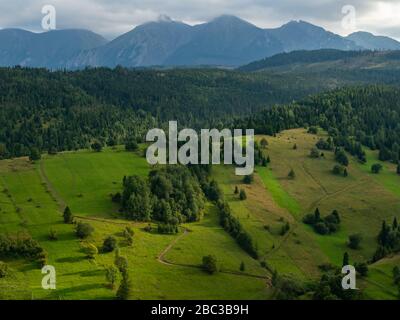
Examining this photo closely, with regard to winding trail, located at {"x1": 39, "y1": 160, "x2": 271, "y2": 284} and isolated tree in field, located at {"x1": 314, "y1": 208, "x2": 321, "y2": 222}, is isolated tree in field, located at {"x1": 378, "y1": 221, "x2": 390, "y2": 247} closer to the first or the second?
isolated tree in field, located at {"x1": 314, "y1": 208, "x2": 321, "y2": 222}

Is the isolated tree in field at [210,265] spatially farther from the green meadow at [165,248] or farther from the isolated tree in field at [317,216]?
the isolated tree in field at [317,216]

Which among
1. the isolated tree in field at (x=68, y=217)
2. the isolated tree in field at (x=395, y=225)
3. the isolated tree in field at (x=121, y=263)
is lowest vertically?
the isolated tree in field at (x=395, y=225)

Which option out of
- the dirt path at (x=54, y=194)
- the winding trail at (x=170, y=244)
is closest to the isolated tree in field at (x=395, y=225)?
the winding trail at (x=170, y=244)

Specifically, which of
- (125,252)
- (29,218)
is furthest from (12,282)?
(29,218)

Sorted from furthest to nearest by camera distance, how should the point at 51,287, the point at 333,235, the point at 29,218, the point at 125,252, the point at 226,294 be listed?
the point at 333,235 < the point at 29,218 < the point at 125,252 < the point at 226,294 < the point at 51,287

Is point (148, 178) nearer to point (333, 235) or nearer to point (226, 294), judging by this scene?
point (333, 235)
